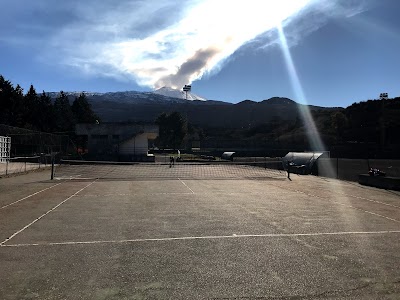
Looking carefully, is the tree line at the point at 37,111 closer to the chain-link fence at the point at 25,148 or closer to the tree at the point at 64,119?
the tree at the point at 64,119

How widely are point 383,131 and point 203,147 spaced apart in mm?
44135

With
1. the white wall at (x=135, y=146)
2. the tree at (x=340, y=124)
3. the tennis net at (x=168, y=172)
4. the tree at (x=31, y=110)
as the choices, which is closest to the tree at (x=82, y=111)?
the tree at (x=31, y=110)

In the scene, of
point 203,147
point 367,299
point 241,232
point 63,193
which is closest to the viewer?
point 367,299

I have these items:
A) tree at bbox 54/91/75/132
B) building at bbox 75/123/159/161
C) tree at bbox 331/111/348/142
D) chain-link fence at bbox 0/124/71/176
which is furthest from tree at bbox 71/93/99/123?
tree at bbox 331/111/348/142

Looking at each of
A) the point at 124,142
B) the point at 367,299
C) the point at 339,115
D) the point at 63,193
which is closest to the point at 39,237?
the point at 367,299

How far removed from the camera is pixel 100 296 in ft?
16.2

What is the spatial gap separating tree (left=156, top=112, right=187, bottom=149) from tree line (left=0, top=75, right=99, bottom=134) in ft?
86.6

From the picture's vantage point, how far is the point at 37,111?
84.1 metres

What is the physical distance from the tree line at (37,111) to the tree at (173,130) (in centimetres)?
2639

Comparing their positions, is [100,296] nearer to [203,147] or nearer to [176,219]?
[176,219]

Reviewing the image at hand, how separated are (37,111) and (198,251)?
277 feet

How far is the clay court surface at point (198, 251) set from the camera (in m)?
5.25

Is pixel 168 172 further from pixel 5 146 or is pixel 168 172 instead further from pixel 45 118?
pixel 45 118

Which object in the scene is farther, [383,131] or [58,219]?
[383,131]
